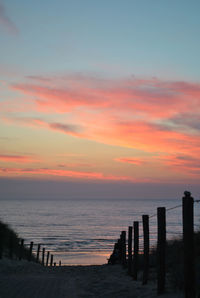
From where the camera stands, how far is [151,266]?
54.7 feet

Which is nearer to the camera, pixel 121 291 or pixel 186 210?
pixel 186 210

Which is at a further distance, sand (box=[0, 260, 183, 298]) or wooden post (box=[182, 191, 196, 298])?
sand (box=[0, 260, 183, 298])

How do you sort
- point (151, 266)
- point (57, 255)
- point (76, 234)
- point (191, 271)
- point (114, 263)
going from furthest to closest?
point (76, 234) → point (57, 255) → point (114, 263) → point (151, 266) → point (191, 271)

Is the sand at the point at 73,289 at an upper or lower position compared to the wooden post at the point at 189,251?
lower

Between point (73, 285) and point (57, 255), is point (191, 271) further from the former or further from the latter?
point (57, 255)

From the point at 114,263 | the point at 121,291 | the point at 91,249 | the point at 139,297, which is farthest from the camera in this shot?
the point at 91,249

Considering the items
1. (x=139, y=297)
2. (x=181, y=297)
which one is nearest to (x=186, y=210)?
(x=181, y=297)

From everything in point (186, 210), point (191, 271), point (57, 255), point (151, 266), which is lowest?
point (57, 255)

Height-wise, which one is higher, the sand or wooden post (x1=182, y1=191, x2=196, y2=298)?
wooden post (x1=182, y1=191, x2=196, y2=298)

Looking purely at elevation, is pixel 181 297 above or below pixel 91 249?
above

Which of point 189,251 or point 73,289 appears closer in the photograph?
point 189,251

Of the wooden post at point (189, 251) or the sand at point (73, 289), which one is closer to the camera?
the wooden post at point (189, 251)

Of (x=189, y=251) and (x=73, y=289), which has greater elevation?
(x=189, y=251)

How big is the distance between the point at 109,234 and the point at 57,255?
20510 millimetres
